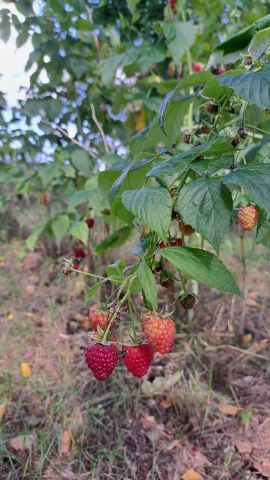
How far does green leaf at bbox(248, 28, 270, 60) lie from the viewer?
0.86m

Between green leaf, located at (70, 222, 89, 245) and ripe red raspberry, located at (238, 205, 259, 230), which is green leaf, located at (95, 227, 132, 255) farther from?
ripe red raspberry, located at (238, 205, 259, 230)

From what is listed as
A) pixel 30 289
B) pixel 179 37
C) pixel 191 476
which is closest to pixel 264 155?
pixel 191 476

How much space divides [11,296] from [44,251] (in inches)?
27.9

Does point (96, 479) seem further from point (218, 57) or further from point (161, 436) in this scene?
point (218, 57)

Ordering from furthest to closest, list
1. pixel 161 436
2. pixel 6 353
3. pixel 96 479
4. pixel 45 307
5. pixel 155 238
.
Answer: pixel 45 307 < pixel 6 353 < pixel 161 436 < pixel 96 479 < pixel 155 238

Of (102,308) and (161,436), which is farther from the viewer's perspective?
(161,436)

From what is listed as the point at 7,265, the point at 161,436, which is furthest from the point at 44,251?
the point at 161,436

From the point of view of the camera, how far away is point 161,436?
60.7 inches

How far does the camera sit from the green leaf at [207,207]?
72 cm

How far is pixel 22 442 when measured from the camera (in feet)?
4.72

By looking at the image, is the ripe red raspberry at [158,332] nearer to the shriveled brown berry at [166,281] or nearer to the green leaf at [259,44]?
the shriveled brown berry at [166,281]

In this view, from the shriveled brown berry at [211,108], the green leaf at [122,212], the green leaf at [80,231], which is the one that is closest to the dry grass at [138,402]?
the green leaf at [80,231]

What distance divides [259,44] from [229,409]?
1.25 meters

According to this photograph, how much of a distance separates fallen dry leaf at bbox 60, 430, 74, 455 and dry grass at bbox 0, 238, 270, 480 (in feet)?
0.04
